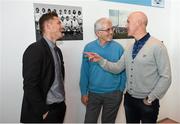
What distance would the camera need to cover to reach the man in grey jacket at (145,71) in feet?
5.82

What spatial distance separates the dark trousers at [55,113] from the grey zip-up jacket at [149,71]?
650mm

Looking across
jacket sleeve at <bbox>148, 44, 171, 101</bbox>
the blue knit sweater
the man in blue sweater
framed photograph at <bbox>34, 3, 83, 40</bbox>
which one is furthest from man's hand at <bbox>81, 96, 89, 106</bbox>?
jacket sleeve at <bbox>148, 44, 171, 101</bbox>

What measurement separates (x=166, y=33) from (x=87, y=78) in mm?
1581

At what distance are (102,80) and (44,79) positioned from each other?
74 centimetres

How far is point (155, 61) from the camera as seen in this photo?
1797mm

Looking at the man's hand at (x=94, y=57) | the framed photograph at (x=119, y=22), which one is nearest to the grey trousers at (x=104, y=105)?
the man's hand at (x=94, y=57)

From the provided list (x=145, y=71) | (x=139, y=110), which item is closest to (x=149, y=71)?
(x=145, y=71)

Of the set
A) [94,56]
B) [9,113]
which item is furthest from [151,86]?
[9,113]

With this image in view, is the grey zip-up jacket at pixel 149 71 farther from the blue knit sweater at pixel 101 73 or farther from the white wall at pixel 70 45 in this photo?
the white wall at pixel 70 45

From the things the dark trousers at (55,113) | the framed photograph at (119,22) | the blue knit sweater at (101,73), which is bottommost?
the dark trousers at (55,113)

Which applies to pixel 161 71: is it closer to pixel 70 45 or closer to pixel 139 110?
pixel 139 110

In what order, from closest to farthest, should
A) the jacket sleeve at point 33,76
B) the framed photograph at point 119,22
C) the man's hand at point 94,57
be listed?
the jacket sleeve at point 33,76, the man's hand at point 94,57, the framed photograph at point 119,22

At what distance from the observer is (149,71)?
1818 mm

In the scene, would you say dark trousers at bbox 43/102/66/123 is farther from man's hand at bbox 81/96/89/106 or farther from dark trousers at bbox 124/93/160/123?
dark trousers at bbox 124/93/160/123
